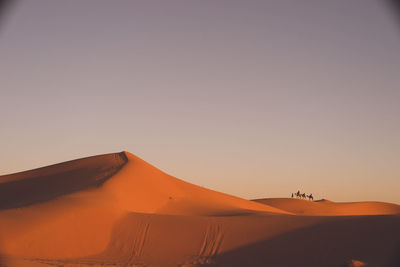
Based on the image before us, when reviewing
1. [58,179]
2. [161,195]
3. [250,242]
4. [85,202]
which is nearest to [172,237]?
[250,242]

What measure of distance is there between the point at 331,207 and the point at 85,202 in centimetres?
3900

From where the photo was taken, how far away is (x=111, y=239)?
20.3 meters

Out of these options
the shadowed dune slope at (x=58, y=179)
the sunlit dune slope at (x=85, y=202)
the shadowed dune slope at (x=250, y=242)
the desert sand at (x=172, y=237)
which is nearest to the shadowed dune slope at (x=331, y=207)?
the sunlit dune slope at (x=85, y=202)

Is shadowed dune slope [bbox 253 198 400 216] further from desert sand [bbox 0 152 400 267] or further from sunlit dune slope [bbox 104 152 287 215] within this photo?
desert sand [bbox 0 152 400 267]

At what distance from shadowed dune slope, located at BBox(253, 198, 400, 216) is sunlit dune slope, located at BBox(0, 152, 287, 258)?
12757mm

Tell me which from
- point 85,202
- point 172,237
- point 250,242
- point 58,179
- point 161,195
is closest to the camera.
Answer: point 250,242

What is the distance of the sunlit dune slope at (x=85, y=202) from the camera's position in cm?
1931

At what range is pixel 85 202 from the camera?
23.2 m

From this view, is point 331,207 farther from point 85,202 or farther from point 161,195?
point 85,202

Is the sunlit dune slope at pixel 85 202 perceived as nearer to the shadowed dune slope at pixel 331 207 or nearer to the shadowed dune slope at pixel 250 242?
the shadowed dune slope at pixel 250 242

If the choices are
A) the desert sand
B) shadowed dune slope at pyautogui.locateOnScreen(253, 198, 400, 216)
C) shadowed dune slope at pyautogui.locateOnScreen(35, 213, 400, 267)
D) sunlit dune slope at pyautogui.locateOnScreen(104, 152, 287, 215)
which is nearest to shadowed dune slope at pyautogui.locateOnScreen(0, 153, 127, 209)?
sunlit dune slope at pyautogui.locateOnScreen(104, 152, 287, 215)

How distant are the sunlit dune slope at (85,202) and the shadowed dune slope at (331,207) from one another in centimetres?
1276

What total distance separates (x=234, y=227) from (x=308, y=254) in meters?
4.87

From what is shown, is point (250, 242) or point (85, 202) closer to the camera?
point (250, 242)
